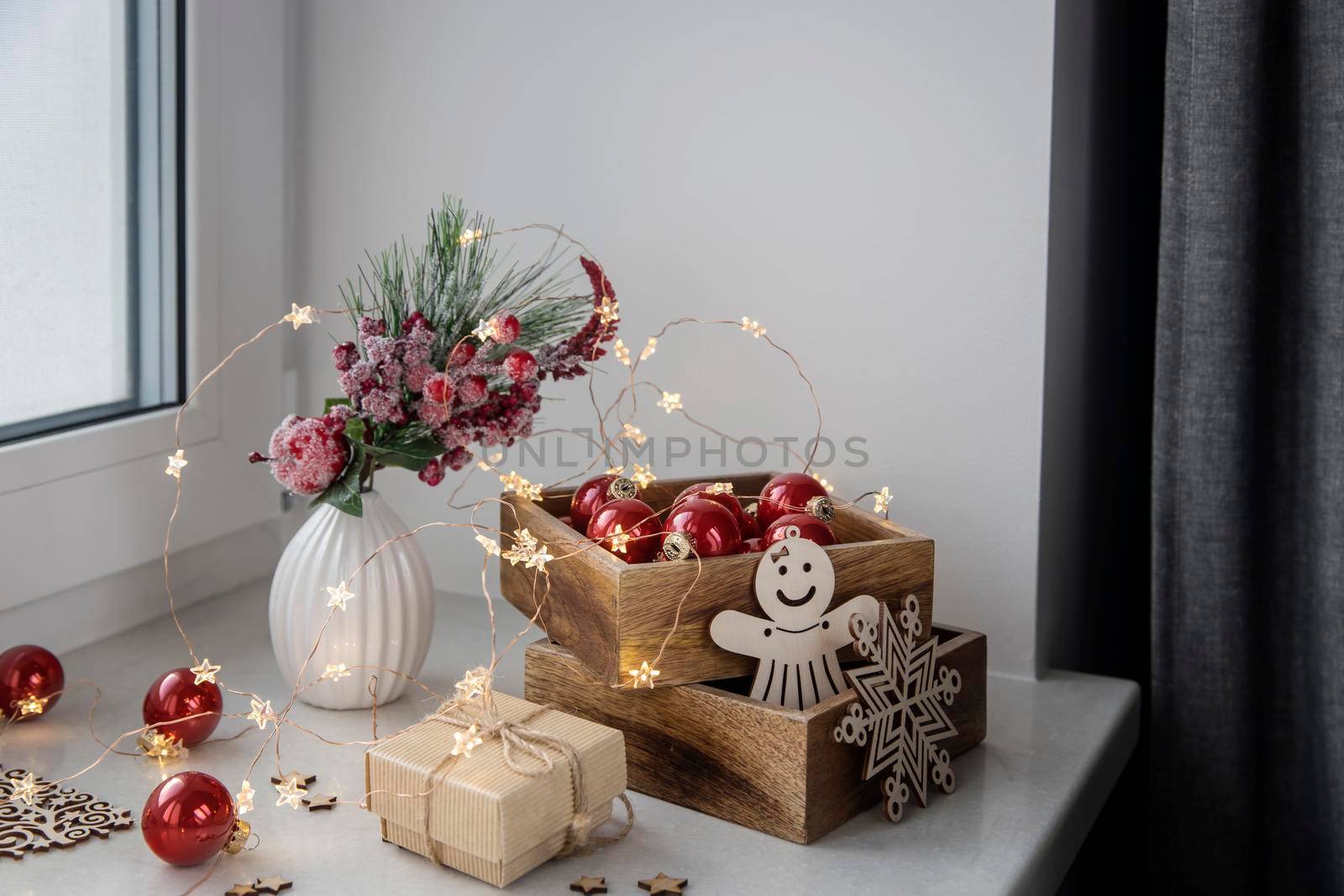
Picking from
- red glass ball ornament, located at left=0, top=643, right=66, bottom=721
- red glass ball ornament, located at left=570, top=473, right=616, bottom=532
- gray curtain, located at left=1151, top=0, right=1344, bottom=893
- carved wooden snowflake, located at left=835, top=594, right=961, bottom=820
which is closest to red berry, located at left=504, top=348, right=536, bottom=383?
→ red glass ball ornament, located at left=570, top=473, right=616, bottom=532

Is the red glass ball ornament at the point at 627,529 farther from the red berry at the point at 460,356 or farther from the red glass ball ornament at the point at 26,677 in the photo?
the red glass ball ornament at the point at 26,677

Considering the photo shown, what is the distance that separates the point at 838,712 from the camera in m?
0.76

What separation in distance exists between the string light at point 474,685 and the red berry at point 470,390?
0.72 feet

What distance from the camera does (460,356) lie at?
0.89 meters

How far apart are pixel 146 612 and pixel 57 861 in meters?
0.45

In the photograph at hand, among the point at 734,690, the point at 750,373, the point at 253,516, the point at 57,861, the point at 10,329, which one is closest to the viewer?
the point at 57,861

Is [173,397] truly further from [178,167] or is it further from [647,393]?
[647,393]

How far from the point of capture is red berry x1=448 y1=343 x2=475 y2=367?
2.89 feet

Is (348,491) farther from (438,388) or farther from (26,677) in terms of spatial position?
(26,677)

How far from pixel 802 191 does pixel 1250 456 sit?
45 cm

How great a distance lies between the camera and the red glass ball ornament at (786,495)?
0.92 m

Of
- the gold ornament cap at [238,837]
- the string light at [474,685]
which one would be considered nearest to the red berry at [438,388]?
the string light at [474,685]

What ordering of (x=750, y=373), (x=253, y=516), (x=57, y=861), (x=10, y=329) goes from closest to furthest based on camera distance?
(x=57, y=861), (x=10, y=329), (x=750, y=373), (x=253, y=516)

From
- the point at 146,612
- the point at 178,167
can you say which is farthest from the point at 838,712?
the point at 178,167
